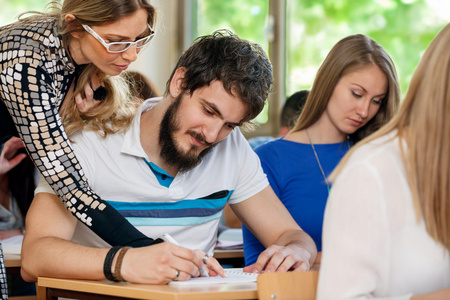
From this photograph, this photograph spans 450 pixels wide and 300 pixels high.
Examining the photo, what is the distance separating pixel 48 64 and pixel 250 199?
756mm

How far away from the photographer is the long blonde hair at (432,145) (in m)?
1.10

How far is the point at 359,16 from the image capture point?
426 cm

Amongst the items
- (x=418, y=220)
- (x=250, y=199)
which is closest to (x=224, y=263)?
(x=250, y=199)

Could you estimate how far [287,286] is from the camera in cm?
127

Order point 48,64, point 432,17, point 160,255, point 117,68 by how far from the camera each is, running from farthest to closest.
Result: point 432,17, point 117,68, point 48,64, point 160,255

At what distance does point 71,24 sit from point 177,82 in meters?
0.37

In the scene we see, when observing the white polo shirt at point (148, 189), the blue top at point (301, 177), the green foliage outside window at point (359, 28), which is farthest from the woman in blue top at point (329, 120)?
the green foliage outside window at point (359, 28)

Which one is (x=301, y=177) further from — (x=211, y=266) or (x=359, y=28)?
(x=359, y=28)

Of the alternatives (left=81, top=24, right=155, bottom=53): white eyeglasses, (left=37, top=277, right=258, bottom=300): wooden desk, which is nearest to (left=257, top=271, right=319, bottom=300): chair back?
(left=37, top=277, right=258, bottom=300): wooden desk

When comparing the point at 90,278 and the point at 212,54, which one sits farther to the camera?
the point at 212,54

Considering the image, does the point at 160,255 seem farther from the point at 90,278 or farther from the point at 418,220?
the point at 418,220

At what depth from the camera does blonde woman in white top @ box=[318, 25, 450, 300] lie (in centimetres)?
110

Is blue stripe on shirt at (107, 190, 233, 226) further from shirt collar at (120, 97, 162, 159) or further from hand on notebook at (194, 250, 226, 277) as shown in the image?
hand on notebook at (194, 250, 226, 277)

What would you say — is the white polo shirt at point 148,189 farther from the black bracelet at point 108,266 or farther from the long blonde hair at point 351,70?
the long blonde hair at point 351,70
